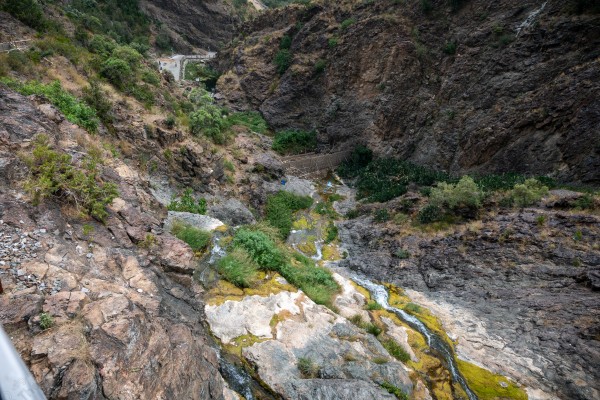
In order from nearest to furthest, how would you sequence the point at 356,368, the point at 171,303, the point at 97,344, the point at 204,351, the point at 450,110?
the point at 97,344 < the point at 204,351 < the point at 171,303 < the point at 356,368 < the point at 450,110

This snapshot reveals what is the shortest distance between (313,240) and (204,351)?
35.6 ft

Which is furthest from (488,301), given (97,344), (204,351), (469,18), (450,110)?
(469,18)

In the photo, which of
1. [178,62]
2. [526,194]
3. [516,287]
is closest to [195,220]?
[516,287]

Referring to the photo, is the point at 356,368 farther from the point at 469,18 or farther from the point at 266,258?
the point at 469,18

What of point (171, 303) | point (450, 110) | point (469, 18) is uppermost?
point (469, 18)

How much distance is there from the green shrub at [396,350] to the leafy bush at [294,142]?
18.1 metres

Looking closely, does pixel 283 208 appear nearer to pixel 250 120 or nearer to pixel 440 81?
pixel 250 120

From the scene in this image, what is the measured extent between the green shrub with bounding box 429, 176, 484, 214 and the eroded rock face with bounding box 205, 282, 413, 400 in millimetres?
8388

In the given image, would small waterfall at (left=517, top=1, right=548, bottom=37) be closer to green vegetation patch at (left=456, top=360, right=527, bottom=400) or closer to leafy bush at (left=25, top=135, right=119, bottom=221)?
green vegetation patch at (left=456, top=360, right=527, bottom=400)

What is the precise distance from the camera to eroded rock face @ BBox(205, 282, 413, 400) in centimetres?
581

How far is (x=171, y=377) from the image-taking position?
4387mm

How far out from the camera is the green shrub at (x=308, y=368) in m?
6.05

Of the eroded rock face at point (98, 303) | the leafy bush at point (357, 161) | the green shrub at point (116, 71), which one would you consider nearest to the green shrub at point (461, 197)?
the leafy bush at point (357, 161)

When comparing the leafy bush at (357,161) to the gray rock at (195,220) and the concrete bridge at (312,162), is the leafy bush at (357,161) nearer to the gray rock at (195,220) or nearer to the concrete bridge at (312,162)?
the concrete bridge at (312,162)
